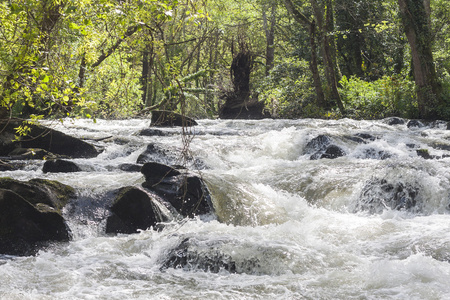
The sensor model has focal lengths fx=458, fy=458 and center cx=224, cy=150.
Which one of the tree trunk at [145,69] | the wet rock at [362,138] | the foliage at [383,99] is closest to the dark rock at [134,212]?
the tree trunk at [145,69]

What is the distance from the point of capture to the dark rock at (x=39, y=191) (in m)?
5.82

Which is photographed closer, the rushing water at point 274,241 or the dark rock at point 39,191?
the rushing water at point 274,241

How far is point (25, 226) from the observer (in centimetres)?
537

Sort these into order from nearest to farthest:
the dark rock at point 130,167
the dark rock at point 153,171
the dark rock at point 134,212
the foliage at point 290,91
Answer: the dark rock at point 134,212
the dark rock at point 153,171
the dark rock at point 130,167
the foliage at point 290,91

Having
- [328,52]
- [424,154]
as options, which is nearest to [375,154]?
[424,154]

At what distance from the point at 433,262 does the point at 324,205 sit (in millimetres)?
2952

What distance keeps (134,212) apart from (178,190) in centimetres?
84

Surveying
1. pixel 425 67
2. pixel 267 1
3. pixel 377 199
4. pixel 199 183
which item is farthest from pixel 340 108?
pixel 199 183

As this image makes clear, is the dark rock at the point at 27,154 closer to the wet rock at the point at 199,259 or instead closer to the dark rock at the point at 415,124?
the wet rock at the point at 199,259

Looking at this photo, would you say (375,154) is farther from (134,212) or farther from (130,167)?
(134,212)

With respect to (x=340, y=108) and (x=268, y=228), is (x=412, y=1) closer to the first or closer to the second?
(x=340, y=108)

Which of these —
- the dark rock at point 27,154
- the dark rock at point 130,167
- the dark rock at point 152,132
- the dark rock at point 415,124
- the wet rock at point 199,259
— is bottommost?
the wet rock at point 199,259

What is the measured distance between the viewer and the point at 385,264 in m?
4.60

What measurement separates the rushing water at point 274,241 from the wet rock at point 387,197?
0.02 metres
